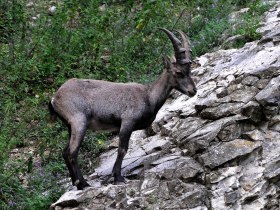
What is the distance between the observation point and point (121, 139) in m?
7.56

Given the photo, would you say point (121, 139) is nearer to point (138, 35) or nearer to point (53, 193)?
point (53, 193)

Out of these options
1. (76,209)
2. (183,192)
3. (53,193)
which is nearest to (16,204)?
(53,193)

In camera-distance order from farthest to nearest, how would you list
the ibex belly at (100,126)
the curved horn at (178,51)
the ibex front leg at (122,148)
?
the curved horn at (178,51) → the ibex belly at (100,126) → the ibex front leg at (122,148)

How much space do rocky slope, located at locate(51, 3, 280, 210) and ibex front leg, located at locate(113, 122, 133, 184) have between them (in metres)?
0.14

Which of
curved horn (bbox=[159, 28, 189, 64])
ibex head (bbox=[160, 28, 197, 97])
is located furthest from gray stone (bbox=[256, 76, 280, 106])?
curved horn (bbox=[159, 28, 189, 64])

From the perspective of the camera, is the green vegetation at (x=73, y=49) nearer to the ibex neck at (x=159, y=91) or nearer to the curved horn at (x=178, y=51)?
the ibex neck at (x=159, y=91)

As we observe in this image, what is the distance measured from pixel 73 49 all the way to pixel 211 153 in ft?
14.9

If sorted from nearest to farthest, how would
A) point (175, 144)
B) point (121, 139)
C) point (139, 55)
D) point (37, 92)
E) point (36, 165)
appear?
point (121, 139), point (175, 144), point (36, 165), point (37, 92), point (139, 55)

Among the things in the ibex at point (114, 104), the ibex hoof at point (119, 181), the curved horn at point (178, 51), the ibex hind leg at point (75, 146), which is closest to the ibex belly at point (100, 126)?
the ibex at point (114, 104)

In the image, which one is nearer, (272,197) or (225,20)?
(272,197)

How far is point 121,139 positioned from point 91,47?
4.00 metres

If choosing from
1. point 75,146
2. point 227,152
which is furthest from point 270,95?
point 75,146

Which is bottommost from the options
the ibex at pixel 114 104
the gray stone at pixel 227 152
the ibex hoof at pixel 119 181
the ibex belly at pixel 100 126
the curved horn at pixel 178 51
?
the ibex hoof at pixel 119 181

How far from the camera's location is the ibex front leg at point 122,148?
24.5ft
